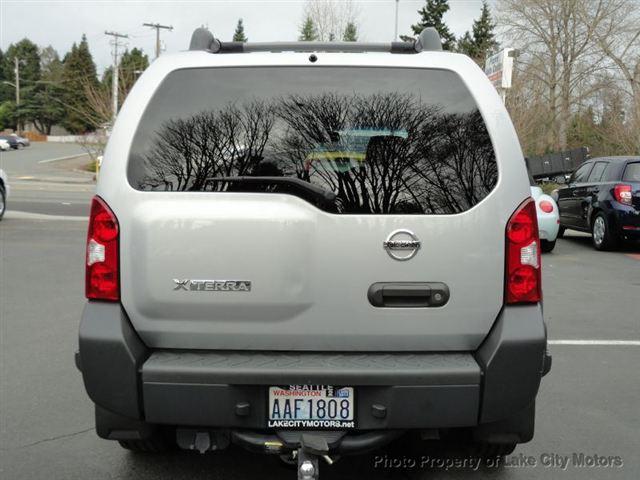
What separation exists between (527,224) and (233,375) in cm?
129

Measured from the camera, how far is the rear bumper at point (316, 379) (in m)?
2.69

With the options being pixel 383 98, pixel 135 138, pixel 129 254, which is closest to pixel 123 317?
pixel 129 254

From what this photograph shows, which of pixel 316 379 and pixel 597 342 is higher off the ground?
pixel 316 379

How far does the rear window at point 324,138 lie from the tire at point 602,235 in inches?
397

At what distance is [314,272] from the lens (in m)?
2.77

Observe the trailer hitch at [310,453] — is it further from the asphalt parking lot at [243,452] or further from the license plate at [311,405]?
the asphalt parking lot at [243,452]

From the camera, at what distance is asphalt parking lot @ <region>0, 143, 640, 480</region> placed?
3561 mm

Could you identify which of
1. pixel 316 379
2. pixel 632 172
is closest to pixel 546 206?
pixel 632 172

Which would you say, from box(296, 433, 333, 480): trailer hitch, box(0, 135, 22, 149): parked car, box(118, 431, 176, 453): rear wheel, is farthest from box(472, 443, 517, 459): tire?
box(0, 135, 22, 149): parked car

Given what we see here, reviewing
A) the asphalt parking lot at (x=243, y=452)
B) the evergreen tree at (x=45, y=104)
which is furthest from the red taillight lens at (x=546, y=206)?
the evergreen tree at (x=45, y=104)

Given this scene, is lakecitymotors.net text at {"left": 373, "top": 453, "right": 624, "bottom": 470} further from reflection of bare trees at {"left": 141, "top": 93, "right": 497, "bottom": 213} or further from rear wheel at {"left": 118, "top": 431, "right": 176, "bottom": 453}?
reflection of bare trees at {"left": 141, "top": 93, "right": 497, "bottom": 213}

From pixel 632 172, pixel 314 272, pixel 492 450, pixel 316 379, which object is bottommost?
pixel 492 450

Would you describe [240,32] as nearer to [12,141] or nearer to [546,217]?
[12,141]

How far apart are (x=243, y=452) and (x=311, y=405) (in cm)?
118
